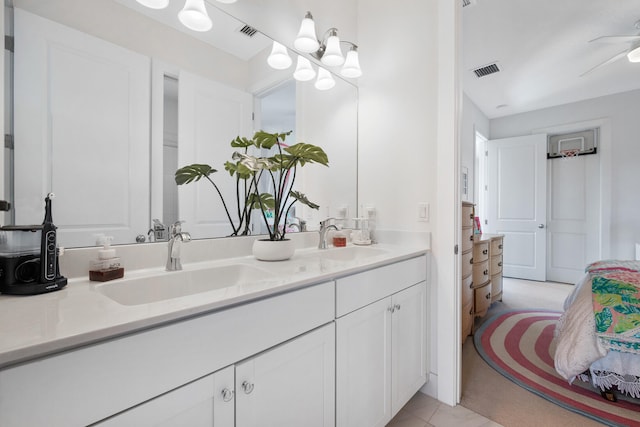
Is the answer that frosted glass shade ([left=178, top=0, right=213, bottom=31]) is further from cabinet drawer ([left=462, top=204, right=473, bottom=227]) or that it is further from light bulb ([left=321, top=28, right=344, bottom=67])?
cabinet drawer ([left=462, top=204, right=473, bottom=227])

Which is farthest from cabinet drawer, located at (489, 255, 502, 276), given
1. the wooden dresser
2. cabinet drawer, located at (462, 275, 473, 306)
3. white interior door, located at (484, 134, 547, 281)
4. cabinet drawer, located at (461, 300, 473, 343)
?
white interior door, located at (484, 134, 547, 281)

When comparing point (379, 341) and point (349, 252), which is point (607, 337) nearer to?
point (379, 341)

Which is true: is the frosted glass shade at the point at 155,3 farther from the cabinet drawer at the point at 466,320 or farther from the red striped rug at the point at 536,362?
the red striped rug at the point at 536,362

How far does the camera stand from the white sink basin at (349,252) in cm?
169

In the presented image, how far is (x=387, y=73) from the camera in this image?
1.93 meters

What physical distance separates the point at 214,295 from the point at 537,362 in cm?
248

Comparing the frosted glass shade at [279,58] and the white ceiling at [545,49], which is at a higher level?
the white ceiling at [545,49]

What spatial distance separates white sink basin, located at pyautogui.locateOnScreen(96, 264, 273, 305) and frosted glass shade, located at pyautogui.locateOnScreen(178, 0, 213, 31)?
1.08m

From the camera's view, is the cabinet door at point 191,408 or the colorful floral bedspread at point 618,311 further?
the colorful floral bedspread at point 618,311

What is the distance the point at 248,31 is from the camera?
58.0 inches

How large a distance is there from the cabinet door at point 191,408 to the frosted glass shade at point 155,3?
137 cm

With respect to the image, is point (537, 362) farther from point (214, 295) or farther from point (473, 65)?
point (473, 65)

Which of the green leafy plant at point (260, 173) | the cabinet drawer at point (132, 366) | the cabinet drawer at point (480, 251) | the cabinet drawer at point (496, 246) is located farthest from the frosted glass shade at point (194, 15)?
the cabinet drawer at point (496, 246)

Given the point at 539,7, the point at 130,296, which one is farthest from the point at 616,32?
the point at 130,296
